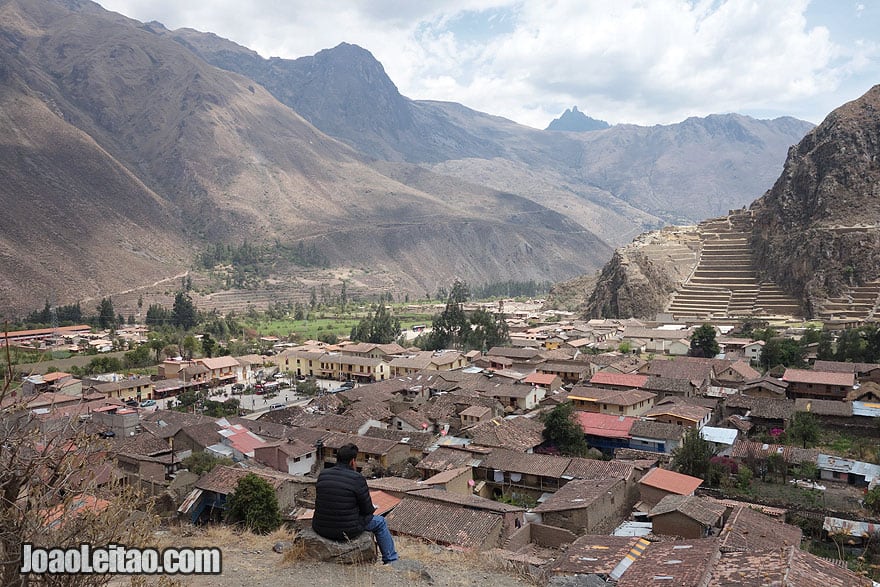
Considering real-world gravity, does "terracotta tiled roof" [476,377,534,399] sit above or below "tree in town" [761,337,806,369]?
below

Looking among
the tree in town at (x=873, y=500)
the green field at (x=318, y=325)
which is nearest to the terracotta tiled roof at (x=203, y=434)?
the tree in town at (x=873, y=500)

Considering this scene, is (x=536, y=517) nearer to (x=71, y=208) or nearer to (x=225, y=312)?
(x=225, y=312)

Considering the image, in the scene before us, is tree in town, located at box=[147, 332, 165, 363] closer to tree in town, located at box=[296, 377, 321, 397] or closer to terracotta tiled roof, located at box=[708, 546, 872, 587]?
tree in town, located at box=[296, 377, 321, 397]

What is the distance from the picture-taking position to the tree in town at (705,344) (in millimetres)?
46875

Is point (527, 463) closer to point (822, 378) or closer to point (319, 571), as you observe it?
point (319, 571)

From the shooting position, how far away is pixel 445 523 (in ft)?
54.6

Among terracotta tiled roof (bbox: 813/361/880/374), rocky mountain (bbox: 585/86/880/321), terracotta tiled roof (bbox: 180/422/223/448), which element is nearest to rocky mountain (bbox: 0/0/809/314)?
terracotta tiled roof (bbox: 180/422/223/448)

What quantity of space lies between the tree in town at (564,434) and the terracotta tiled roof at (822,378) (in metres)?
14.0

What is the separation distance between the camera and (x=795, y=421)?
89.9 feet

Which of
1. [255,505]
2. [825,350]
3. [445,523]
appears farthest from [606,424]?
[825,350]

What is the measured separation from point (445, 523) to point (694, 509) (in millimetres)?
6758

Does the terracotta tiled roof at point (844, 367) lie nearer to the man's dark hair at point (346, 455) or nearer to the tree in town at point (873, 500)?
the tree in town at point (873, 500)

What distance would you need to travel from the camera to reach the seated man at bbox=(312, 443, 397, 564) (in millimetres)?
7500

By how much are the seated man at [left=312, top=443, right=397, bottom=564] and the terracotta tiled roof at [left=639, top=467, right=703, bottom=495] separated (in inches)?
565
